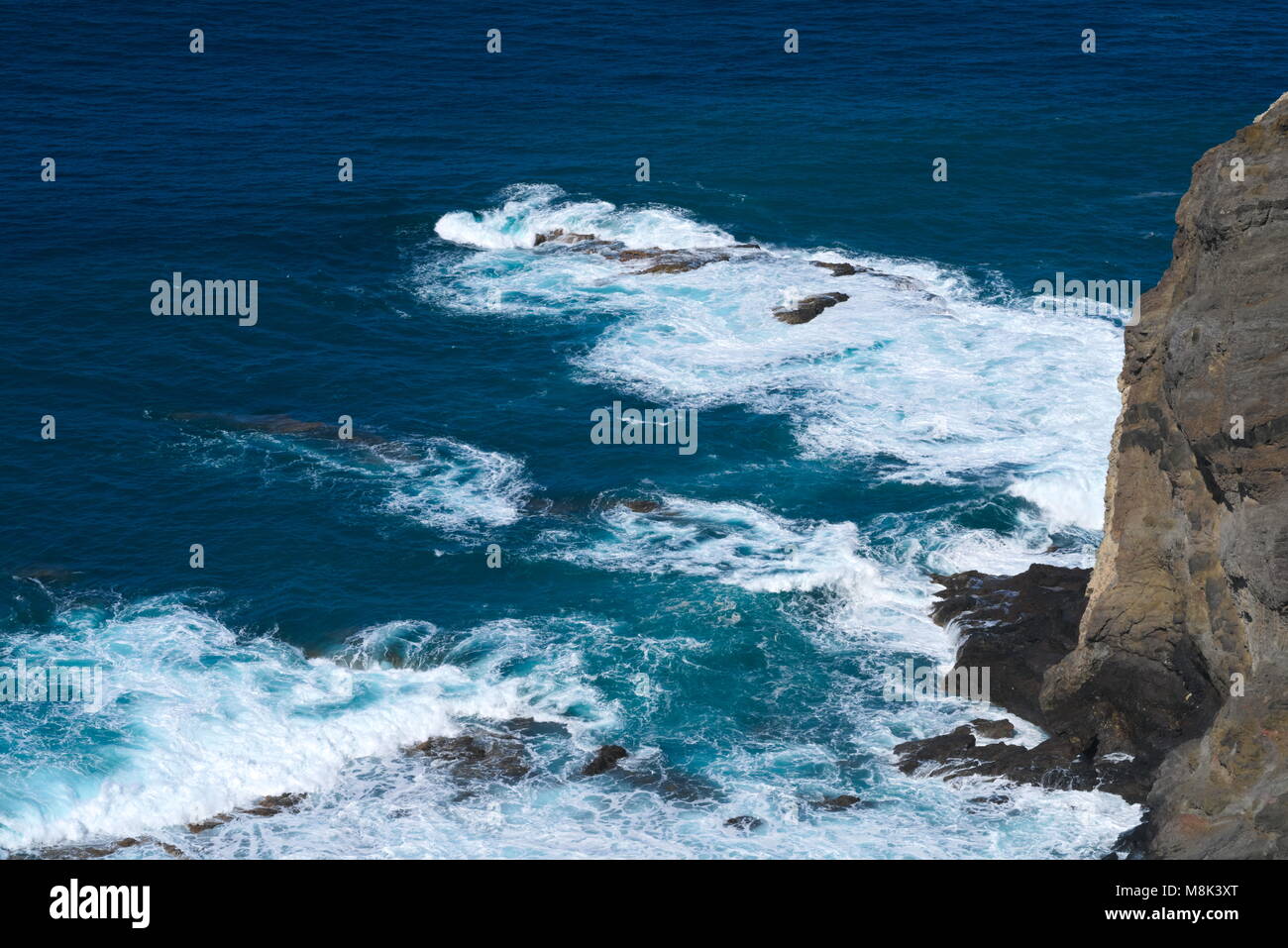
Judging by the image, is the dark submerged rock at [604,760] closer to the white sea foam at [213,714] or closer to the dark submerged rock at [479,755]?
the dark submerged rock at [479,755]

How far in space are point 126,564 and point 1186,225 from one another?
33.2 meters

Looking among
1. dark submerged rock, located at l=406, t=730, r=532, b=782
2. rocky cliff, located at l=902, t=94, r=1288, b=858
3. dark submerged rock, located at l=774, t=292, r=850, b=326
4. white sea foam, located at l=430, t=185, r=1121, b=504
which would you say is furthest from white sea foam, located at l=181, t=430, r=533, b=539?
rocky cliff, located at l=902, t=94, r=1288, b=858

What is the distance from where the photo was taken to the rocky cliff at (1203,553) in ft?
108

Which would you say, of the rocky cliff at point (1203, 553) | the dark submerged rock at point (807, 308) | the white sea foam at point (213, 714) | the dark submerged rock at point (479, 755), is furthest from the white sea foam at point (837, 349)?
the dark submerged rock at point (479, 755)

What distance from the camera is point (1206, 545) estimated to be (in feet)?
123

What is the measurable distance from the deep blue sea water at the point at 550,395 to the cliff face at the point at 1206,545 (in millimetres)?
3273

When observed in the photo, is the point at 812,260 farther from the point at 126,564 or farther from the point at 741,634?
the point at 126,564

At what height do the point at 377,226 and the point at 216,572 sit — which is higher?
the point at 377,226

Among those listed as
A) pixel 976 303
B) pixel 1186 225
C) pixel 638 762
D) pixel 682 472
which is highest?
pixel 1186 225

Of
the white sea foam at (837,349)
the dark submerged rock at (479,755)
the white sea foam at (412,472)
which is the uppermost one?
the white sea foam at (837,349)

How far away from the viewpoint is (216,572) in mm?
49281

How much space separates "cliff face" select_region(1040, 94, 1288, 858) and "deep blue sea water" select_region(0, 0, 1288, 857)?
10.7ft

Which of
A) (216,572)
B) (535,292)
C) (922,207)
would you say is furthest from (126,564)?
(922,207)

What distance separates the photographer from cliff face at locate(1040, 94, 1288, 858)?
1291 inches
